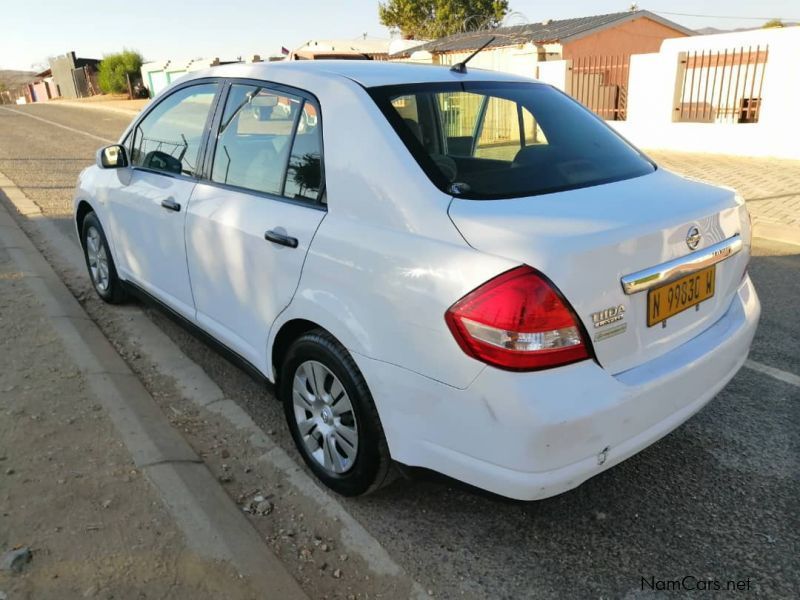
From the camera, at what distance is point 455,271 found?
196 centimetres

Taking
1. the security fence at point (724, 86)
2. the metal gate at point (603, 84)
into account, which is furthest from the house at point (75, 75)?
the security fence at point (724, 86)

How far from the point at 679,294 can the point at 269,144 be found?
185cm

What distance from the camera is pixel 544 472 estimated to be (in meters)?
1.96

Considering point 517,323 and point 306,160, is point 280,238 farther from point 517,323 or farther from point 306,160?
point 517,323

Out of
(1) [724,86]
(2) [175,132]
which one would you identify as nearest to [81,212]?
(2) [175,132]

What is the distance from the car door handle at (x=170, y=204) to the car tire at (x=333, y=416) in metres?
1.21

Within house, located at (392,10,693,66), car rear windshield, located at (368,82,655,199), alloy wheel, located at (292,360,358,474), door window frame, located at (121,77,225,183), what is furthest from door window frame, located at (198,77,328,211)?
house, located at (392,10,693,66)

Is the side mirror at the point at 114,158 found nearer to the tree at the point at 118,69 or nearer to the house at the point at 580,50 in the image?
the house at the point at 580,50

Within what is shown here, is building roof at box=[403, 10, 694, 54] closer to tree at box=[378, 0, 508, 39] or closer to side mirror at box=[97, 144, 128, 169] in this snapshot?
side mirror at box=[97, 144, 128, 169]

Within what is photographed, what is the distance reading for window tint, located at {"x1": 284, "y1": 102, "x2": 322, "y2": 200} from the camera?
257cm

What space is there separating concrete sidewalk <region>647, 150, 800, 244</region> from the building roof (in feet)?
24.1

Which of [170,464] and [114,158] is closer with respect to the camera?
[170,464]

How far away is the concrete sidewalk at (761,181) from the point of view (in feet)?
22.3

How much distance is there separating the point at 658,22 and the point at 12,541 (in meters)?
25.8
